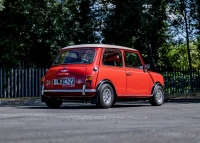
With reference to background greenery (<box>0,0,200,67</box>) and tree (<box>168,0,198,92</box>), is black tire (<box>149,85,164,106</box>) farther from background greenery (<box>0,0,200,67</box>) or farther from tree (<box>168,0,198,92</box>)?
tree (<box>168,0,198,92</box>)

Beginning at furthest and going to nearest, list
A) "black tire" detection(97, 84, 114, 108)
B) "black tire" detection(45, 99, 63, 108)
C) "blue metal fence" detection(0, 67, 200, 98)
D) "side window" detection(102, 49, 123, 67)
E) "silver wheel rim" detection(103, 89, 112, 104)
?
"blue metal fence" detection(0, 67, 200, 98) < "black tire" detection(45, 99, 63, 108) < "side window" detection(102, 49, 123, 67) < "silver wheel rim" detection(103, 89, 112, 104) < "black tire" detection(97, 84, 114, 108)

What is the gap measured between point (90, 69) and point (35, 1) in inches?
544

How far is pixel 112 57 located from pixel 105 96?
4.52 ft

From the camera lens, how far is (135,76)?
14414mm

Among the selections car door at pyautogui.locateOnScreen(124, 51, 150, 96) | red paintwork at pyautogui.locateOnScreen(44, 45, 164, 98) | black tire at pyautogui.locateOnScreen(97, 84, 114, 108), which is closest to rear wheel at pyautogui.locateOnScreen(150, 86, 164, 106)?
red paintwork at pyautogui.locateOnScreen(44, 45, 164, 98)

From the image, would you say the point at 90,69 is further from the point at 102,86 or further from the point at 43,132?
the point at 43,132

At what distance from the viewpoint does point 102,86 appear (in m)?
13.0

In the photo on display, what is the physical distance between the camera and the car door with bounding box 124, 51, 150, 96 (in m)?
14.2

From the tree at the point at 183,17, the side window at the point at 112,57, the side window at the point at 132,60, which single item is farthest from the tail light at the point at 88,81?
the tree at the point at 183,17

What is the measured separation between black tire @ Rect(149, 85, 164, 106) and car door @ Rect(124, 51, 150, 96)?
328 millimetres

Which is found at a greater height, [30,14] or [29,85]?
[30,14]

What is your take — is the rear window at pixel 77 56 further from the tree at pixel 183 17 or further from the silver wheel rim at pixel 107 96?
the tree at pixel 183 17

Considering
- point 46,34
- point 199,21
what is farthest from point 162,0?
point 46,34

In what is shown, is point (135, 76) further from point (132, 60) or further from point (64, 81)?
point (64, 81)
